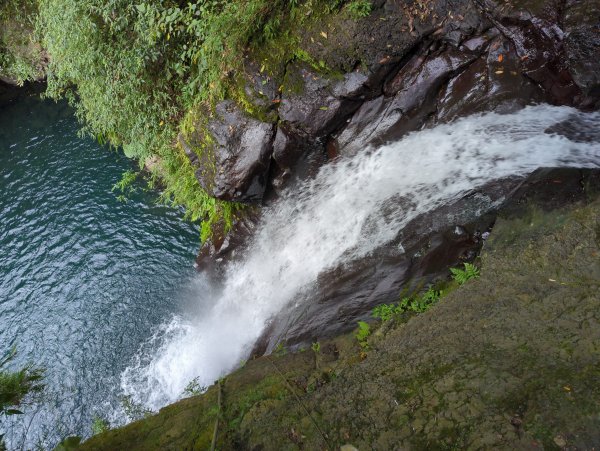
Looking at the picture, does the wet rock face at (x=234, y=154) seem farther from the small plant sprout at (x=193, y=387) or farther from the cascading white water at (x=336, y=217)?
the small plant sprout at (x=193, y=387)

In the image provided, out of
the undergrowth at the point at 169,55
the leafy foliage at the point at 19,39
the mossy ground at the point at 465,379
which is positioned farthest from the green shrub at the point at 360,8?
the leafy foliage at the point at 19,39

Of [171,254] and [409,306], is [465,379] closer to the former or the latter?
[409,306]

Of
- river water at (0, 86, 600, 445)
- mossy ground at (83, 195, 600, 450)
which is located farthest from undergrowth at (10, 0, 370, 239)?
mossy ground at (83, 195, 600, 450)

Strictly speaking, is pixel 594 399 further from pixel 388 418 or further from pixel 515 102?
pixel 515 102

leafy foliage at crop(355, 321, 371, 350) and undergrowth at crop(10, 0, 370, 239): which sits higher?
undergrowth at crop(10, 0, 370, 239)

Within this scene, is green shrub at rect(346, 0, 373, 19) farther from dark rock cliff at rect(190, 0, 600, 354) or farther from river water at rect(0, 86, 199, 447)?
river water at rect(0, 86, 199, 447)

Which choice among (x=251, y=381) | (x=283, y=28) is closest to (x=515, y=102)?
(x=283, y=28)
